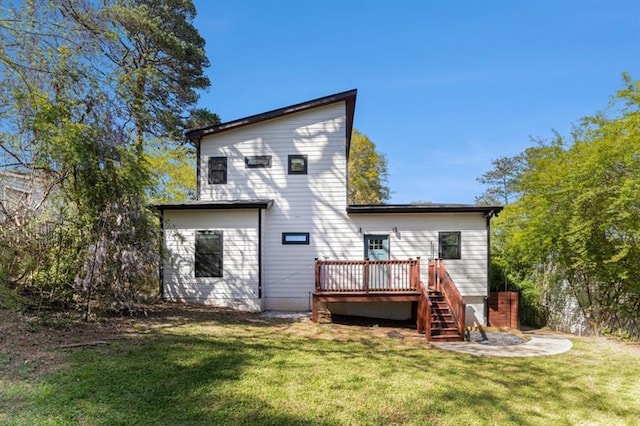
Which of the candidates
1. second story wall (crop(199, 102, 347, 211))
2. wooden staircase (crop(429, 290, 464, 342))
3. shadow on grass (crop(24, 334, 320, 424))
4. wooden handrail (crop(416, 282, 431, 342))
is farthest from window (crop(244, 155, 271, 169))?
shadow on grass (crop(24, 334, 320, 424))

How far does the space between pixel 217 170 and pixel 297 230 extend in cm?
342

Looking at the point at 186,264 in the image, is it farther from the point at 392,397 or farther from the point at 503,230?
the point at 503,230

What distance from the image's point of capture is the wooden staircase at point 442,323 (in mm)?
8328

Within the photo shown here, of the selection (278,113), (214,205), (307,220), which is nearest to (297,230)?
(307,220)

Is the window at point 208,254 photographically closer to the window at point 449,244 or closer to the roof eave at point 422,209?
the roof eave at point 422,209

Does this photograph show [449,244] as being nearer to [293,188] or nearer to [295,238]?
[295,238]

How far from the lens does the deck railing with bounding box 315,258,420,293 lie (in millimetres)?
9664

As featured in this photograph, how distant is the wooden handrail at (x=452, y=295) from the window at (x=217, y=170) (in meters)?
7.31

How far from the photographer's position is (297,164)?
11.8 metres

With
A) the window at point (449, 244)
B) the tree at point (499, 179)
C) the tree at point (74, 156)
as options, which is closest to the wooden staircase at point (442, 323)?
the window at point (449, 244)

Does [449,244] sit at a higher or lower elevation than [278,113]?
lower

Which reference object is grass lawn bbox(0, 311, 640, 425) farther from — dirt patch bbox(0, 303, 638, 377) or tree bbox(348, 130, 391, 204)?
tree bbox(348, 130, 391, 204)

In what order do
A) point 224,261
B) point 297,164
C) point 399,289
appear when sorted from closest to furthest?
point 399,289 < point 224,261 < point 297,164

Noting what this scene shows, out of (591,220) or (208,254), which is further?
(208,254)
